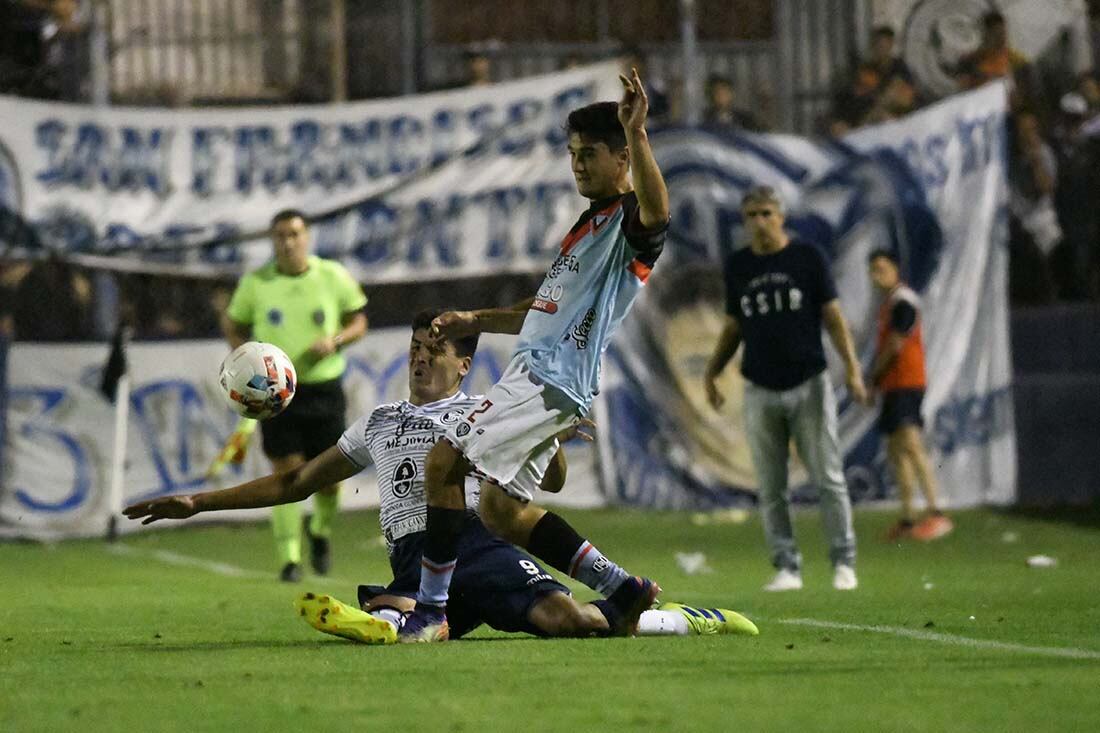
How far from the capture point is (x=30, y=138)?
53.9 feet

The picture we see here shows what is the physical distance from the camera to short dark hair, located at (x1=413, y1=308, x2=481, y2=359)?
7.62m

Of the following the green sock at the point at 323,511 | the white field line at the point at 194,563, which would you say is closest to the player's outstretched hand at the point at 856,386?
the white field line at the point at 194,563

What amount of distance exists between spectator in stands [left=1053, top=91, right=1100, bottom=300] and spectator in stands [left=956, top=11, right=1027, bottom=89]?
962 mm

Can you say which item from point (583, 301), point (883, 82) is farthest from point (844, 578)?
point (883, 82)

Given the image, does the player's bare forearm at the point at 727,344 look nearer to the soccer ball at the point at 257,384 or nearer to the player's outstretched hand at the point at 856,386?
the player's outstretched hand at the point at 856,386

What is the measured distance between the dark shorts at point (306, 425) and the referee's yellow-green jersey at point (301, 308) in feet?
0.32

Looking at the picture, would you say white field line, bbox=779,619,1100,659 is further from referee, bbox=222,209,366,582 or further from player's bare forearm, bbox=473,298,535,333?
referee, bbox=222,209,366,582

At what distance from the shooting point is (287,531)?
12.1 metres

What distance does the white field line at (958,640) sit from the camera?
22.7ft

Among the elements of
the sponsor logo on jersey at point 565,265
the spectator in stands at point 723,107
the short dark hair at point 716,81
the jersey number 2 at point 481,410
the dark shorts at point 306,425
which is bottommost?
the dark shorts at point 306,425

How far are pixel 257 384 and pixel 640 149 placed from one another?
6.93 ft

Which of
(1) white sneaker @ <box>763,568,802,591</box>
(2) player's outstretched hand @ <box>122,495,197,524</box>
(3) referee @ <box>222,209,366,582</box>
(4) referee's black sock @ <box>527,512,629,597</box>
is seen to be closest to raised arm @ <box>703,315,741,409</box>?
(1) white sneaker @ <box>763,568,802,591</box>

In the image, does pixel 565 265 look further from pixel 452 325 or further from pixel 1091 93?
pixel 1091 93

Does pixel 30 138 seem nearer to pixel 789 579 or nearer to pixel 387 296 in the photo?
pixel 387 296
